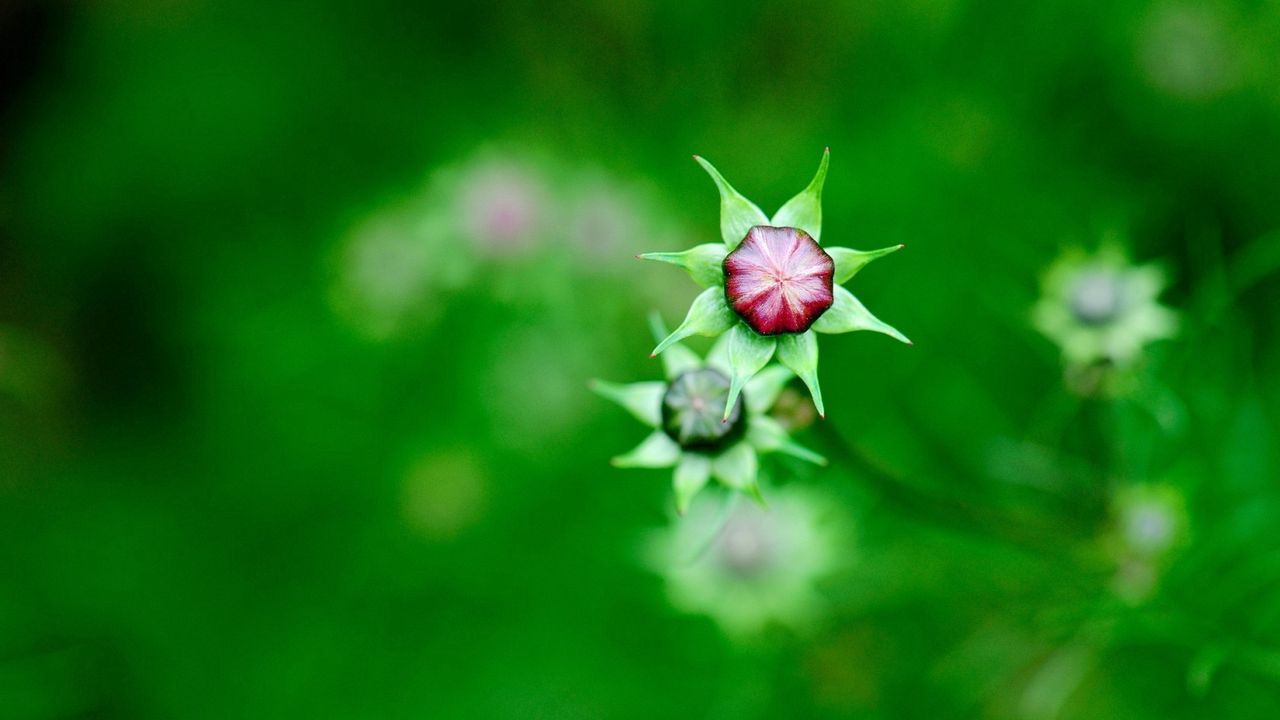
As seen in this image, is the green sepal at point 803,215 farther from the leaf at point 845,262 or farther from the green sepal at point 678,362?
the green sepal at point 678,362

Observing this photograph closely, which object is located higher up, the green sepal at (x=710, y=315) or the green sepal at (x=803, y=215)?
the green sepal at (x=803, y=215)

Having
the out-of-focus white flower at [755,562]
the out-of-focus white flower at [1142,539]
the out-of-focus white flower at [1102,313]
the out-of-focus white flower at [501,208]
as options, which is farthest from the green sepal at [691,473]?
the out-of-focus white flower at [501,208]

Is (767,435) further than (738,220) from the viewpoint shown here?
Yes

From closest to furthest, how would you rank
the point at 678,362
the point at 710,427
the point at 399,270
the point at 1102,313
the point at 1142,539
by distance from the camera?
the point at 710,427, the point at 678,362, the point at 1102,313, the point at 1142,539, the point at 399,270

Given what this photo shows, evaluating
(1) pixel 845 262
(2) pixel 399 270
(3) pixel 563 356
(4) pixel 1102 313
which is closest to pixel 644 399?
(1) pixel 845 262

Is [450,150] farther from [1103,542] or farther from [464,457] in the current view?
[1103,542]

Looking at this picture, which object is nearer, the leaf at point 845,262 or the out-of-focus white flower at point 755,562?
the leaf at point 845,262

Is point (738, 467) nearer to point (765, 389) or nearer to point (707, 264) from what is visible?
point (765, 389)
